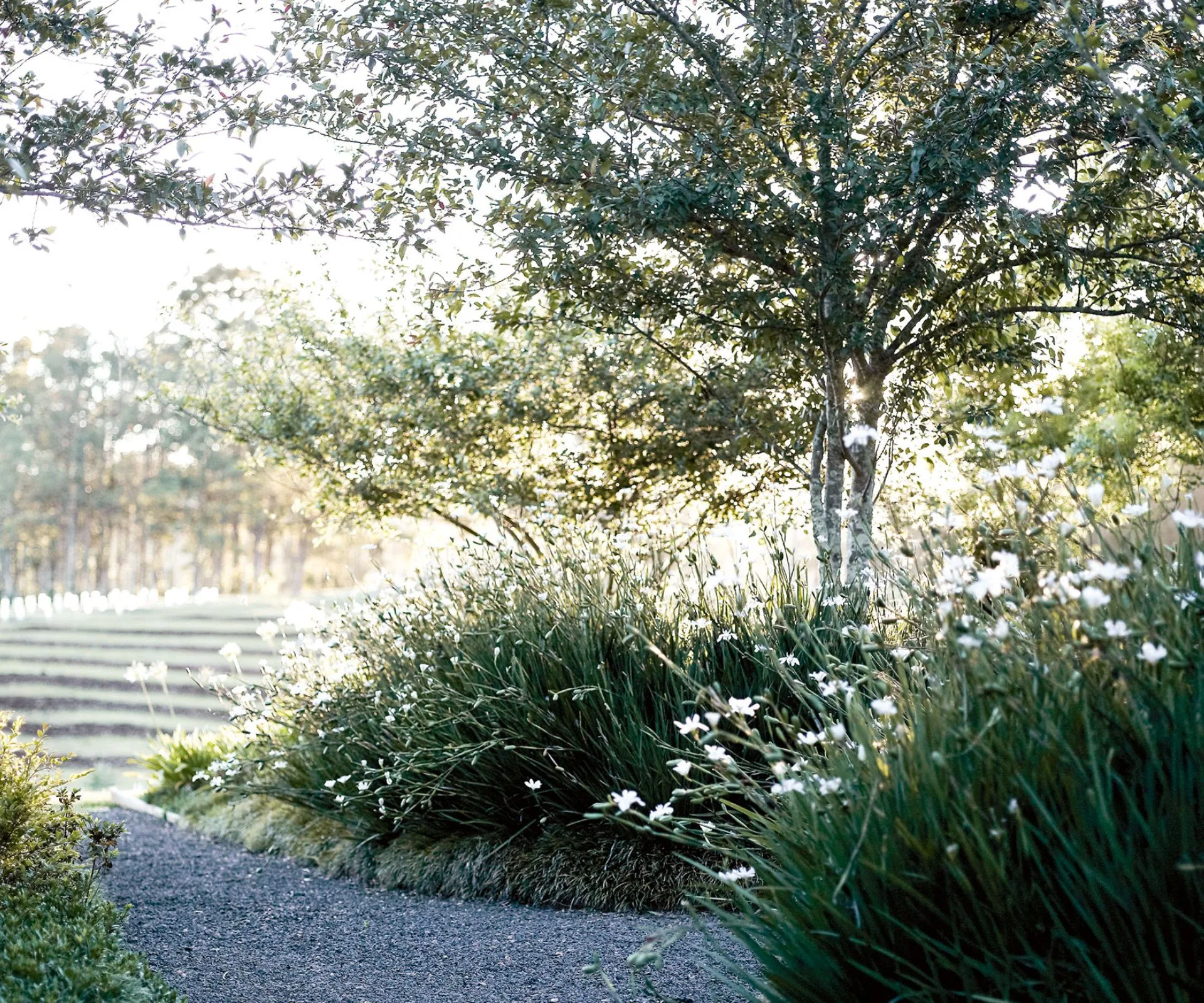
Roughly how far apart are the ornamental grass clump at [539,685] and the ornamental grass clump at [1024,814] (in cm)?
143

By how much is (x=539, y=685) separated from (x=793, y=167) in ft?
8.57

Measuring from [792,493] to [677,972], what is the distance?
15.4 feet

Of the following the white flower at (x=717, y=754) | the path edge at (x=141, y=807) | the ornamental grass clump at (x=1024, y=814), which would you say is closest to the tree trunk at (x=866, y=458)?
the ornamental grass clump at (x=1024, y=814)

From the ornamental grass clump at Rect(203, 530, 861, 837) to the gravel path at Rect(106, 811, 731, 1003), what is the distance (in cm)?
44

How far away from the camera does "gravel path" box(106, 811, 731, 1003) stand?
315 centimetres

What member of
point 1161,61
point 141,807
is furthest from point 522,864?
point 1161,61

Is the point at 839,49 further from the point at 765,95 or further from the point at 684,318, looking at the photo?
the point at 684,318

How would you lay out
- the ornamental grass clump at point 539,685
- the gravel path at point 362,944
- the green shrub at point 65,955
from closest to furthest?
the green shrub at point 65,955
the gravel path at point 362,944
the ornamental grass clump at point 539,685

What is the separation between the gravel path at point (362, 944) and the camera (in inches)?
124

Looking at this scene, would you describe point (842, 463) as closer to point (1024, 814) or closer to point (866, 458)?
point (866, 458)

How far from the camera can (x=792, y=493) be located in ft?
24.6

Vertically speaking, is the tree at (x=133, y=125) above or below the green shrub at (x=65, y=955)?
above

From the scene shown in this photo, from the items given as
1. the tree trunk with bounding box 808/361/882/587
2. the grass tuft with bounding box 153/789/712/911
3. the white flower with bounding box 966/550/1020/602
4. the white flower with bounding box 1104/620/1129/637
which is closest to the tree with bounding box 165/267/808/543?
the tree trunk with bounding box 808/361/882/587

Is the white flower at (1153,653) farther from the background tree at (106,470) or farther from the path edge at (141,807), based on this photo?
the background tree at (106,470)
